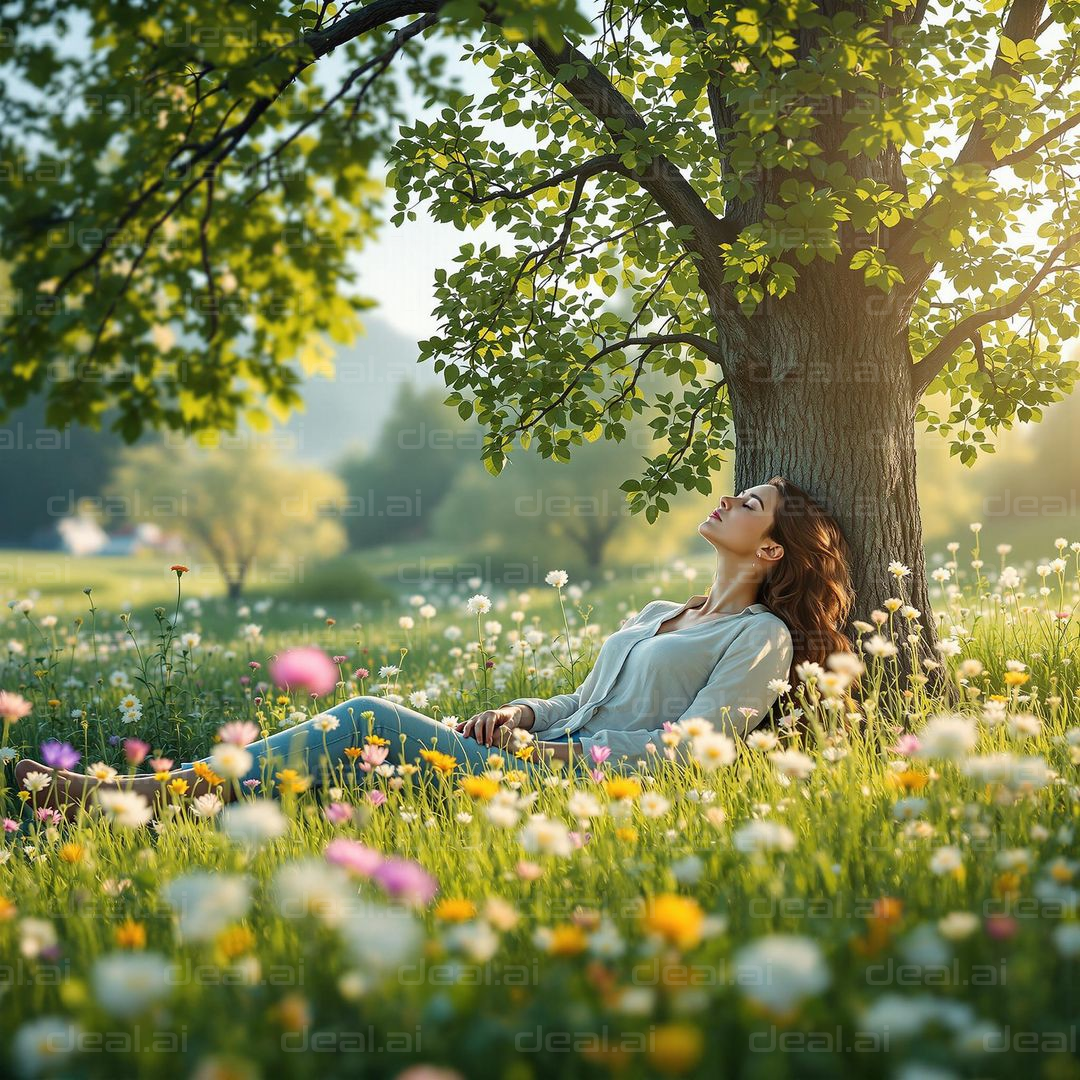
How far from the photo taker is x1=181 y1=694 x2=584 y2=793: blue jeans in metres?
3.77

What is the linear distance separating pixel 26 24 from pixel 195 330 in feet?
5.62

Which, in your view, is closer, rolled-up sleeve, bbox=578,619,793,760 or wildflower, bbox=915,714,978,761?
wildflower, bbox=915,714,978,761

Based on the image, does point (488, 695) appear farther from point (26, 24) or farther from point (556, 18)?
point (26, 24)

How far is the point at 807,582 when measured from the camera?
448 cm

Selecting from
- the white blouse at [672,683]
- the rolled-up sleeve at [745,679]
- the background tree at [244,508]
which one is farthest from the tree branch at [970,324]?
the background tree at [244,508]

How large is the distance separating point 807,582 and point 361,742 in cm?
224

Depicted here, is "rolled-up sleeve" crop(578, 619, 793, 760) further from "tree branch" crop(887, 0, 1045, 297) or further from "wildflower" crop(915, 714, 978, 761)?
"tree branch" crop(887, 0, 1045, 297)

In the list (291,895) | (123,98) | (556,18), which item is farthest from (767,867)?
(123,98)

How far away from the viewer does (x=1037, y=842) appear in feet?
8.00

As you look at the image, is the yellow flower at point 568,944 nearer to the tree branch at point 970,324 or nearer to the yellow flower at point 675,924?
the yellow flower at point 675,924

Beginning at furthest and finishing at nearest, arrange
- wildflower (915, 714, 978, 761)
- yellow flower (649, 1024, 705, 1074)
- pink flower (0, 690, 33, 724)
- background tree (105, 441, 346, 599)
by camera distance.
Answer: background tree (105, 441, 346, 599)
pink flower (0, 690, 33, 724)
wildflower (915, 714, 978, 761)
yellow flower (649, 1024, 705, 1074)

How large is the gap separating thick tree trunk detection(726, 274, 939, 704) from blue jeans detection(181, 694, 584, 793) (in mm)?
1973

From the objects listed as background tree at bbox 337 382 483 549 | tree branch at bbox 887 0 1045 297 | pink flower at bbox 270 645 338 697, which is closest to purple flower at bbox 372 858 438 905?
pink flower at bbox 270 645 338 697

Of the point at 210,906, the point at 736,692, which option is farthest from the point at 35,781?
the point at 736,692
